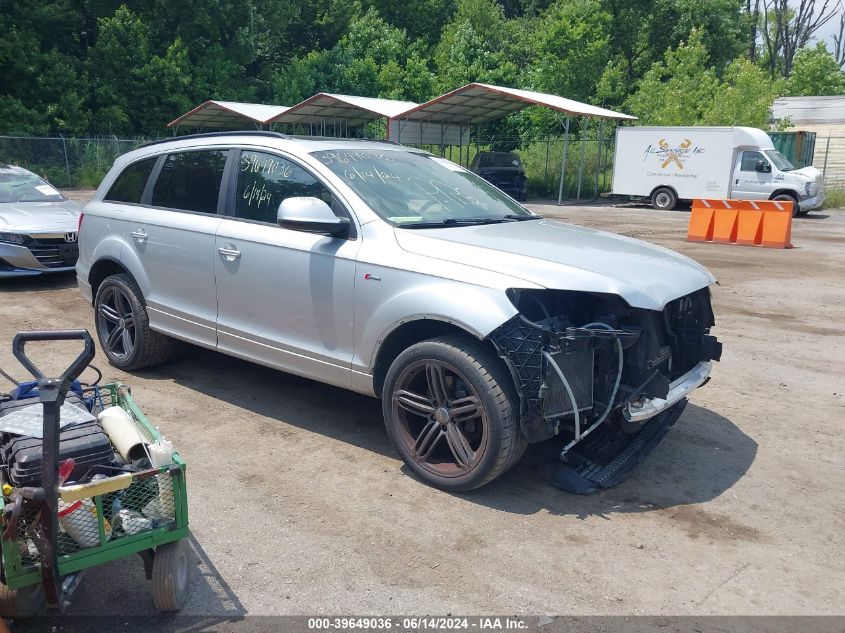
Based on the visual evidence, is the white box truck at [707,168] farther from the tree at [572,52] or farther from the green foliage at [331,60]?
the tree at [572,52]

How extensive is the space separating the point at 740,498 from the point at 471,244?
2.04 meters

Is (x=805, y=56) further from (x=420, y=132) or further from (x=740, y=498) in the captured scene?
(x=740, y=498)

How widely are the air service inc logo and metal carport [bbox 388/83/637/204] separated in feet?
7.01

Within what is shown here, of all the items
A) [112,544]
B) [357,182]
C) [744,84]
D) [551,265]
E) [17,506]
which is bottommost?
[112,544]

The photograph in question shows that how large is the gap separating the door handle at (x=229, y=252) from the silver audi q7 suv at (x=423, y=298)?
26mm

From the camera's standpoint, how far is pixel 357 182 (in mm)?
4680

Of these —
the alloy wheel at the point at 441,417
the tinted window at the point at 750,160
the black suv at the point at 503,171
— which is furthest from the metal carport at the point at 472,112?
the alloy wheel at the point at 441,417

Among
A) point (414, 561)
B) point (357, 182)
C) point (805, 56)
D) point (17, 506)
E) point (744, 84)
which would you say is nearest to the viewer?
point (17, 506)

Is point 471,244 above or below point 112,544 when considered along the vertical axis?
above

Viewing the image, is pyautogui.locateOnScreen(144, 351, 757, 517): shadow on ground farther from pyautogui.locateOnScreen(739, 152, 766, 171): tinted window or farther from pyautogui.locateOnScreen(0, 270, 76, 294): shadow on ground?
pyautogui.locateOnScreen(739, 152, 766, 171): tinted window

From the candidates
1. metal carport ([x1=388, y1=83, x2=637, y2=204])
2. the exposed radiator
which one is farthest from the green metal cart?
metal carport ([x1=388, y1=83, x2=637, y2=204])

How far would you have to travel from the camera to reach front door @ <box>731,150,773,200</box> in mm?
21828

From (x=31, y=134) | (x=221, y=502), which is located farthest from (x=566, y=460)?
(x=31, y=134)

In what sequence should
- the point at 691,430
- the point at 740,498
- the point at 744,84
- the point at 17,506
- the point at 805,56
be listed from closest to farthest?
1. the point at 17,506
2. the point at 740,498
3. the point at 691,430
4. the point at 744,84
5. the point at 805,56
